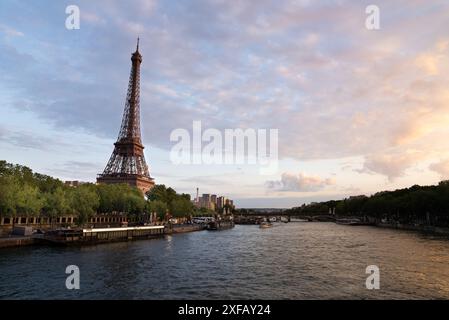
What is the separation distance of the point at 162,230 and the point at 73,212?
2647 cm

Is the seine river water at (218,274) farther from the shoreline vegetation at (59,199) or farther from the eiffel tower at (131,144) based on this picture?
the eiffel tower at (131,144)

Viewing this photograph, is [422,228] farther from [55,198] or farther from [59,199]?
[55,198]

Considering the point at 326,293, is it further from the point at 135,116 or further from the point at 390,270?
the point at 135,116

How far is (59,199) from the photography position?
291ft

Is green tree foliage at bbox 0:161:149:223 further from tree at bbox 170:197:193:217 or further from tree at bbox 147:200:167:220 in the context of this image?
tree at bbox 170:197:193:217

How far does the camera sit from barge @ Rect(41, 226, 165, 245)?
72044 millimetres

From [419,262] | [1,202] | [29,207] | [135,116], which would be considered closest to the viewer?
[419,262]

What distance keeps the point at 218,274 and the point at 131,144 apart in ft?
473

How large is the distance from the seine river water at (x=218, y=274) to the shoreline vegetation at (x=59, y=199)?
53.5 feet

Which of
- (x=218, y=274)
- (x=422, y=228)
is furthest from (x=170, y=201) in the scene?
(x=218, y=274)

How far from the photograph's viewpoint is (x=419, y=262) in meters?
56.7

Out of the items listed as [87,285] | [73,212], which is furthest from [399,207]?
[87,285]

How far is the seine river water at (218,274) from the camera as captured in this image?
36281 millimetres
